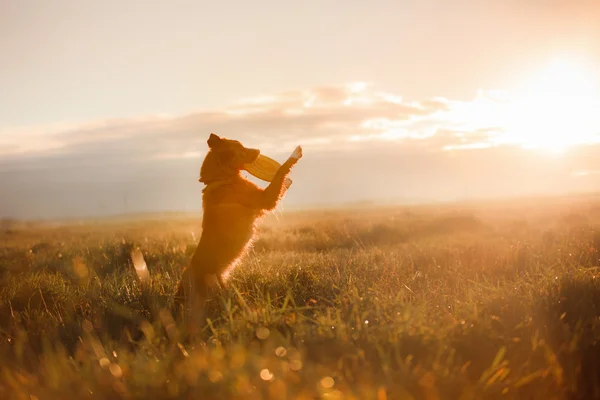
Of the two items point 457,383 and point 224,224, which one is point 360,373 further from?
point 224,224

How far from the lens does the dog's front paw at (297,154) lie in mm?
5754

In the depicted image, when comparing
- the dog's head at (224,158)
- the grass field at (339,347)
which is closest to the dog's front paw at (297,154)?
the dog's head at (224,158)

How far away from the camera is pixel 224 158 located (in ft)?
18.8

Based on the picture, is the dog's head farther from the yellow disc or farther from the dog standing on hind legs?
the yellow disc

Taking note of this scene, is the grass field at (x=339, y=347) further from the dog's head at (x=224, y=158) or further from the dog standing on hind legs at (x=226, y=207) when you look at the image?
the dog's head at (x=224, y=158)

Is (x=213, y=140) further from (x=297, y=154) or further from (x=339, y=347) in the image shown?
(x=339, y=347)

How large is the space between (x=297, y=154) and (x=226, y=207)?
1.06m

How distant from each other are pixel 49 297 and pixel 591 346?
637 cm

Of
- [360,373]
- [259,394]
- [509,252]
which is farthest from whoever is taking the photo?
[509,252]

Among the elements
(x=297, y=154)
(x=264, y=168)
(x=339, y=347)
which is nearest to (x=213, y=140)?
(x=264, y=168)

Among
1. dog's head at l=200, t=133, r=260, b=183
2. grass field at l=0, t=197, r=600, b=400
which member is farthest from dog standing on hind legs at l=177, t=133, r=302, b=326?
grass field at l=0, t=197, r=600, b=400

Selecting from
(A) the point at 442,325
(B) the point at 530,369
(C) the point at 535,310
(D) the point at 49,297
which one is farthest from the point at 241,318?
(D) the point at 49,297

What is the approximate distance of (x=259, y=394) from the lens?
9.75 feet

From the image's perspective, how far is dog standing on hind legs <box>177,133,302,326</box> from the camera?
5.42 m
